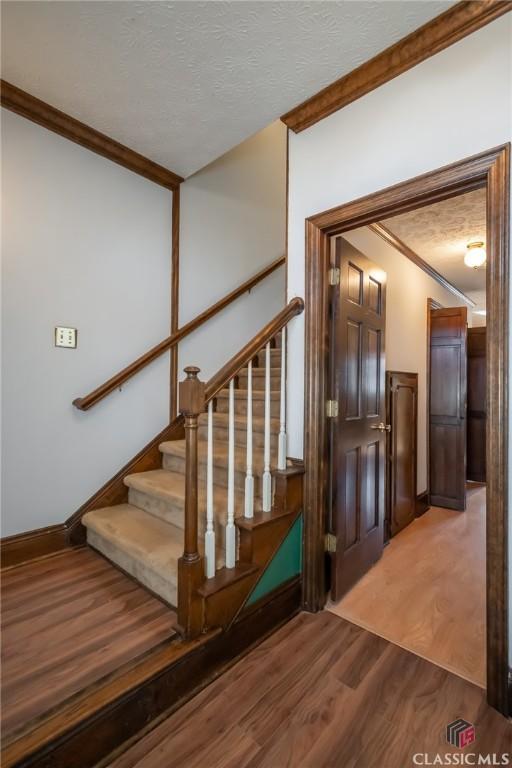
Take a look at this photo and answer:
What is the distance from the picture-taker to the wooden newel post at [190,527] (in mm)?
1381

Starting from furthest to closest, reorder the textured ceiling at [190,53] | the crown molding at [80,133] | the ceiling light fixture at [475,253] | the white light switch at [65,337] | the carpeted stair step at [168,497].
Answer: the ceiling light fixture at [475,253] → the white light switch at [65,337] → the crown molding at [80,133] → the carpeted stair step at [168,497] → the textured ceiling at [190,53]

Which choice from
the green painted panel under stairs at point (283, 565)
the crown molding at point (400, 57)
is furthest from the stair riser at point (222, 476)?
the crown molding at point (400, 57)

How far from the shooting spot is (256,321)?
11.3ft

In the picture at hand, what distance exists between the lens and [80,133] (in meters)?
2.09

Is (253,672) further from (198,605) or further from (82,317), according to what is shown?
(82,317)

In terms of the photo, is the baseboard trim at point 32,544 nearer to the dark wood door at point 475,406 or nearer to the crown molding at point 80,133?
the crown molding at point 80,133

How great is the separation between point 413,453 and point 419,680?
2.09 metres

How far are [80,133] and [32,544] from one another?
2381mm

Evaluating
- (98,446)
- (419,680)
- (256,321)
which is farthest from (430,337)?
(98,446)

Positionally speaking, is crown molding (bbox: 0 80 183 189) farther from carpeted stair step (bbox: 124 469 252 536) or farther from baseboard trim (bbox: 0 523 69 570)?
baseboard trim (bbox: 0 523 69 570)

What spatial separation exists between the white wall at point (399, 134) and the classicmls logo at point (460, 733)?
1181 millimetres

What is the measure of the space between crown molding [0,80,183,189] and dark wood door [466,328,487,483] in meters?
4.36

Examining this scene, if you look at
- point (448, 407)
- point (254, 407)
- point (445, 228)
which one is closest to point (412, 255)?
point (445, 228)
